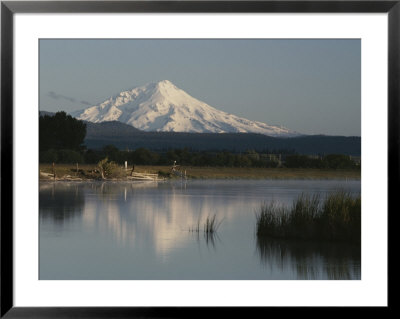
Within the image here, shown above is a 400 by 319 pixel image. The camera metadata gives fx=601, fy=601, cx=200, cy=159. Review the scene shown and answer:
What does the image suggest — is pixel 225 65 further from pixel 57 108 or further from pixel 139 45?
pixel 57 108

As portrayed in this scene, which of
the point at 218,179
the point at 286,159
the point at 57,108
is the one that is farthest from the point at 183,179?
the point at 57,108

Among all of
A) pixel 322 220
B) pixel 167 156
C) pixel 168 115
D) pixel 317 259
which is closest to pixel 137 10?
pixel 317 259

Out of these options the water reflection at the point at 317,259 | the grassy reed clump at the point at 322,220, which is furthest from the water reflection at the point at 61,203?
the water reflection at the point at 317,259

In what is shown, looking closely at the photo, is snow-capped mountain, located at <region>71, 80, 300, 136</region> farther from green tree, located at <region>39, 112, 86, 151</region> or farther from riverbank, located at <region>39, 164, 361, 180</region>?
riverbank, located at <region>39, 164, 361, 180</region>

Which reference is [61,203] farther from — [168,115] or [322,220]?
[322,220]

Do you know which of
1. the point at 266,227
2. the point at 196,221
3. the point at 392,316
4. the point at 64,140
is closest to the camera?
the point at 392,316

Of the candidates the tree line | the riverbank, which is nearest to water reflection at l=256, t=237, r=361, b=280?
the tree line
